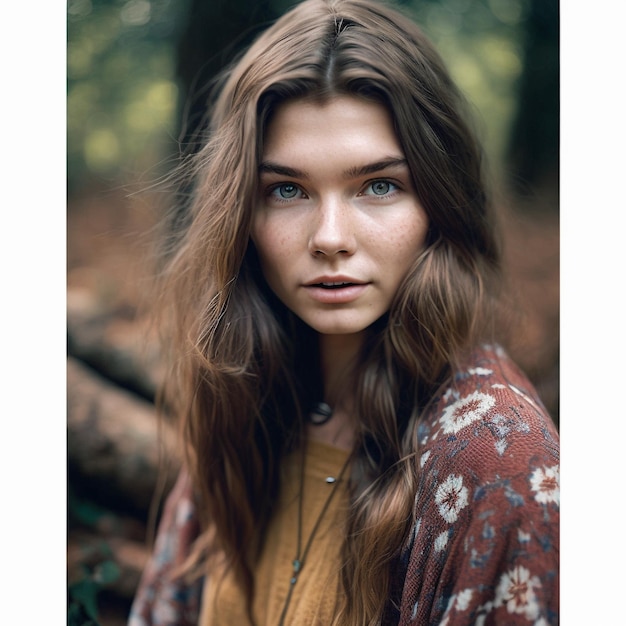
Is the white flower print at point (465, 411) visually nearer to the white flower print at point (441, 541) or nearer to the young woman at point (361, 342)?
the young woman at point (361, 342)

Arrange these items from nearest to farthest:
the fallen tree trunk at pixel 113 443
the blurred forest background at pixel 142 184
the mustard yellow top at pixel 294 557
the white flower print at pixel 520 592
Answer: the white flower print at pixel 520 592, the mustard yellow top at pixel 294 557, the blurred forest background at pixel 142 184, the fallen tree trunk at pixel 113 443

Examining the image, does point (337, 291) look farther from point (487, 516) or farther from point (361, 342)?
point (487, 516)

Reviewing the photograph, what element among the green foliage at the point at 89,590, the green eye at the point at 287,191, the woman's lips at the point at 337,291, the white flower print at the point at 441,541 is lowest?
the green foliage at the point at 89,590

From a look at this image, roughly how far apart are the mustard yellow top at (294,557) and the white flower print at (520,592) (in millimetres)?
302

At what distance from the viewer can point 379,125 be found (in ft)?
3.11

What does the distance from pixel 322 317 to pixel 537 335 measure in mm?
476

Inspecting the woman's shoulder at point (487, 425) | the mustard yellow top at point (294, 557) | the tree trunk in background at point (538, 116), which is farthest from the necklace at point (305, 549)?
the tree trunk in background at point (538, 116)

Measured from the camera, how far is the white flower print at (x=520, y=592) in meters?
0.82

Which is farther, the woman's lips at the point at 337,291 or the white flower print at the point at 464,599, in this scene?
the woman's lips at the point at 337,291

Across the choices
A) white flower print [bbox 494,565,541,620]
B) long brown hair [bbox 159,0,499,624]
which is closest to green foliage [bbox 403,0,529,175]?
long brown hair [bbox 159,0,499,624]

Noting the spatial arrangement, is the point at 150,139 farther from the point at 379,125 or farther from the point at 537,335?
the point at 537,335

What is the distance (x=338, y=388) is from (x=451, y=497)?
1.09 ft
